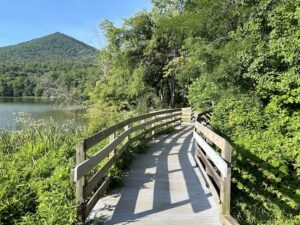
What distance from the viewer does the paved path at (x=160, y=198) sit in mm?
4512

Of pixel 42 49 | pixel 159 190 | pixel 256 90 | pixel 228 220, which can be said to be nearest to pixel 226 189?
pixel 228 220

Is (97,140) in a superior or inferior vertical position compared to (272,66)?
inferior

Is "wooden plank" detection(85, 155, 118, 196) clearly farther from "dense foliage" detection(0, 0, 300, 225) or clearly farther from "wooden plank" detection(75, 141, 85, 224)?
"dense foliage" detection(0, 0, 300, 225)

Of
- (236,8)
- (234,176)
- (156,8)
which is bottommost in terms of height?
(234,176)

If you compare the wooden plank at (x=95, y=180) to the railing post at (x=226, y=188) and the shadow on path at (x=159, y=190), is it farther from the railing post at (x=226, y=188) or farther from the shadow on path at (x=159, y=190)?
the railing post at (x=226, y=188)

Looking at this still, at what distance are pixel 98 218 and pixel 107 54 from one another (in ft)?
102

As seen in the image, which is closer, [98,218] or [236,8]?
[98,218]

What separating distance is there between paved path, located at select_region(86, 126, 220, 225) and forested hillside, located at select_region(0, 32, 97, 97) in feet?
117

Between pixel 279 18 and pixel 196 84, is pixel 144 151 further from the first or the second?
pixel 196 84

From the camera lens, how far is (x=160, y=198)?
537 centimetres

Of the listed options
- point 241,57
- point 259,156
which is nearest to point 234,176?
point 259,156

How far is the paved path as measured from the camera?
178 inches

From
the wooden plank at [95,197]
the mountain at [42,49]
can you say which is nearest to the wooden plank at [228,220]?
the wooden plank at [95,197]

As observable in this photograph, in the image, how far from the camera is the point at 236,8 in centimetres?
1230
